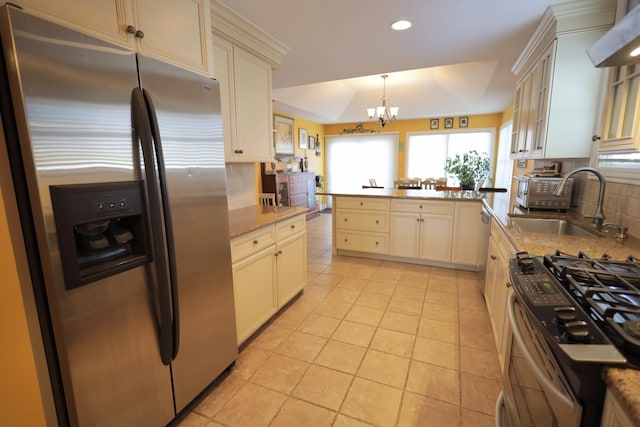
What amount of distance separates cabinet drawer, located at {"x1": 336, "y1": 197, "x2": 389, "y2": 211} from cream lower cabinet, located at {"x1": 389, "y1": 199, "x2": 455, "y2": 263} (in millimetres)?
114

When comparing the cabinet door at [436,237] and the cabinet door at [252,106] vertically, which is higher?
the cabinet door at [252,106]

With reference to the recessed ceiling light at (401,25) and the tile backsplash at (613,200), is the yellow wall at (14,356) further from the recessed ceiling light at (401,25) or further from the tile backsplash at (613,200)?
the tile backsplash at (613,200)

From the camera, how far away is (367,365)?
74.6 inches

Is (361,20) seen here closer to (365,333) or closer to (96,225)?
(96,225)

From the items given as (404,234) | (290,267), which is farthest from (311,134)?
(290,267)

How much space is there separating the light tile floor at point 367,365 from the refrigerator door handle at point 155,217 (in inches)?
22.8

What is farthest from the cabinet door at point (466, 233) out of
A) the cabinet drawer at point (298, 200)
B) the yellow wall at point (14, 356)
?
the yellow wall at point (14, 356)

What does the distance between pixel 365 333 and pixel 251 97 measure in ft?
6.80

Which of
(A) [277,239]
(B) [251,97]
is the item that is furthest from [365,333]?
(B) [251,97]

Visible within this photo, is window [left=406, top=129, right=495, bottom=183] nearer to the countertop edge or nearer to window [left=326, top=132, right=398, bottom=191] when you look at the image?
window [left=326, top=132, right=398, bottom=191]

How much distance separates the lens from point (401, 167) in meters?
A: 7.29

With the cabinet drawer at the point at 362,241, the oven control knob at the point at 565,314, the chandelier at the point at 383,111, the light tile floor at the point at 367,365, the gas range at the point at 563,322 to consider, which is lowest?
the light tile floor at the point at 367,365

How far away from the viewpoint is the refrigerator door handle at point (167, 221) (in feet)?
3.85

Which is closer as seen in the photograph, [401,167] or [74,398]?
[74,398]
